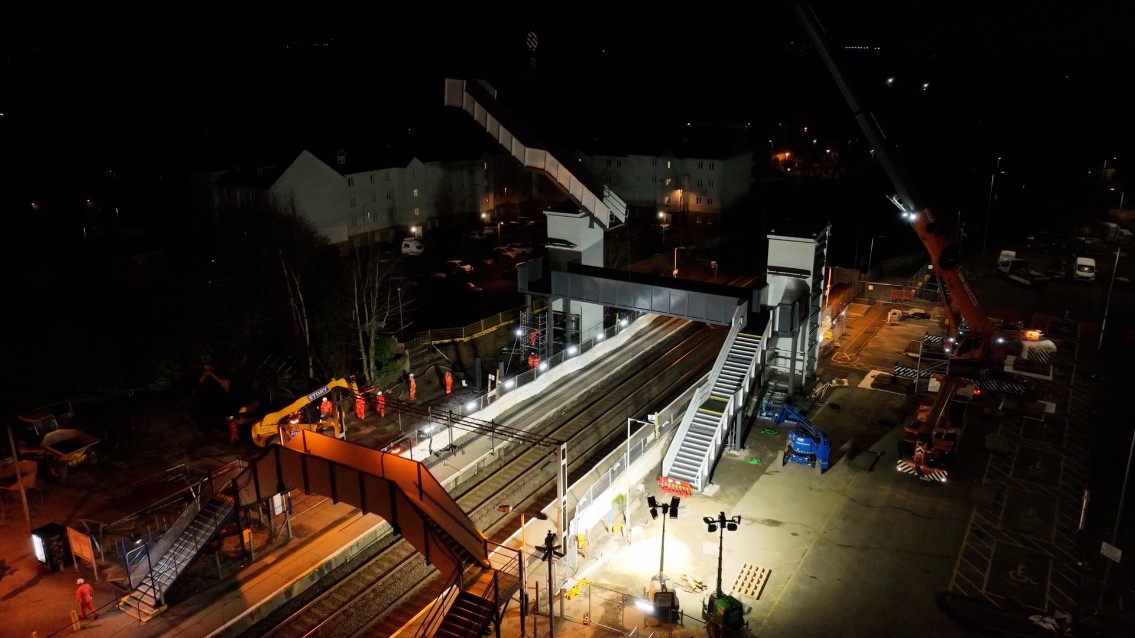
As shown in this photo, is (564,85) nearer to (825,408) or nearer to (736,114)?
(736,114)

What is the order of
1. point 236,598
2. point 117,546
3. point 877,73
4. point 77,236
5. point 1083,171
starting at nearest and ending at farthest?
point 236,598 < point 117,546 < point 77,236 < point 1083,171 < point 877,73

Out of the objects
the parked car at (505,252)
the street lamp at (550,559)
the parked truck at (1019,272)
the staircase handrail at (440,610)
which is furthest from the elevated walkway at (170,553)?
the parked truck at (1019,272)

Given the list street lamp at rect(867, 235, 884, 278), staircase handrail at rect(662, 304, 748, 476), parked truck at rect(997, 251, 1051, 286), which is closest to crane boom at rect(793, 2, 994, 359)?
staircase handrail at rect(662, 304, 748, 476)

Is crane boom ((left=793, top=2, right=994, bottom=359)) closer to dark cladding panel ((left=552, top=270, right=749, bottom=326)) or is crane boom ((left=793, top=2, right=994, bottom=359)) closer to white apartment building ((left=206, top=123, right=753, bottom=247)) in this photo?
dark cladding panel ((left=552, top=270, right=749, bottom=326))

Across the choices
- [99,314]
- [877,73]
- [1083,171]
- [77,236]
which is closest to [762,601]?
[99,314]

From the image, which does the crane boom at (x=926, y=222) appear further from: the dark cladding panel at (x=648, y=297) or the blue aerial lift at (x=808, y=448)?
the blue aerial lift at (x=808, y=448)
